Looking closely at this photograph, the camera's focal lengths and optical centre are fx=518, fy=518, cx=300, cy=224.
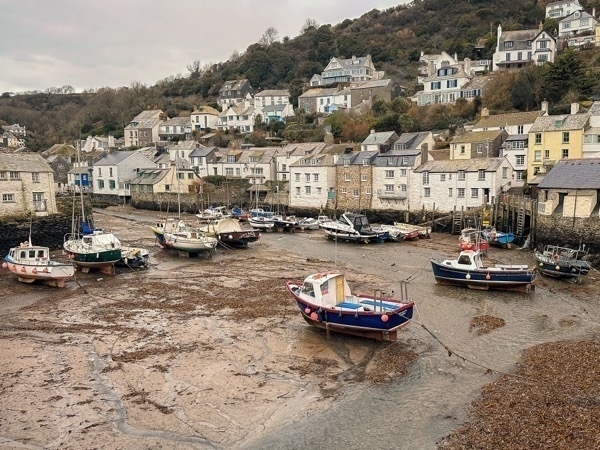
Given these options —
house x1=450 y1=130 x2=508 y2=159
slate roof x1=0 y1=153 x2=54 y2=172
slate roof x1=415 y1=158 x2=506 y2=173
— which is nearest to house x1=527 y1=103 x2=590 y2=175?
slate roof x1=415 y1=158 x2=506 y2=173

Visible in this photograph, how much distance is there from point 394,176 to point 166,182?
3252cm

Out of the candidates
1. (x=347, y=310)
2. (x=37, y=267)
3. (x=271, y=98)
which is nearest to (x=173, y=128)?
(x=271, y=98)

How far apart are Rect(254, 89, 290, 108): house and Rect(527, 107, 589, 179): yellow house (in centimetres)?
5882

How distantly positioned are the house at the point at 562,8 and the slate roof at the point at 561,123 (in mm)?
62174

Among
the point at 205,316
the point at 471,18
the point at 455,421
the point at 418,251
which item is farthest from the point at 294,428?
the point at 471,18

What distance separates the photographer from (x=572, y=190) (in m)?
33.6

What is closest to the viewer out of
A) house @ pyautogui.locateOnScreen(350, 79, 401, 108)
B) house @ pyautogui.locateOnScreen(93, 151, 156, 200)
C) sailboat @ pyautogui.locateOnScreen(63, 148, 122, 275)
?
sailboat @ pyautogui.locateOnScreen(63, 148, 122, 275)

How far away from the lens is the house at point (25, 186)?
35.6m

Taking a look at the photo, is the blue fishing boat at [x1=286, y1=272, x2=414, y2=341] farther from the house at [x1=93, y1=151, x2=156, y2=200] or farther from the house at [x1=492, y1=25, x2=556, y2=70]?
the house at [x1=492, y1=25, x2=556, y2=70]

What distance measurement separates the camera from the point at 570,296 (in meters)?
23.9

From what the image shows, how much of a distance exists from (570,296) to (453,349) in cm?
976

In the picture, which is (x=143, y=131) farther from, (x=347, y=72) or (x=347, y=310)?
(x=347, y=310)

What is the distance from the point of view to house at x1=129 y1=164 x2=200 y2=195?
6856cm

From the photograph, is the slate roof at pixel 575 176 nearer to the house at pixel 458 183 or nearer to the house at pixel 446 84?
the house at pixel 458 183
